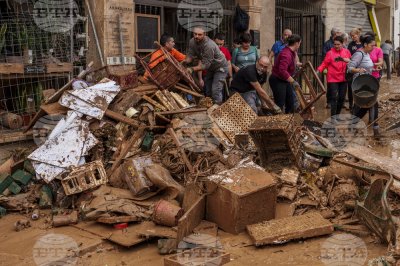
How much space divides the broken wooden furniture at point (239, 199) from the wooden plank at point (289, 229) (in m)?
0.15

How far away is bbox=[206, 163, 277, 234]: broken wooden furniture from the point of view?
551 centimetres

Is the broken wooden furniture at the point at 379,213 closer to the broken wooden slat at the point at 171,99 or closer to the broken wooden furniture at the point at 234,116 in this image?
the broken wooden furniture at the point at 234,116

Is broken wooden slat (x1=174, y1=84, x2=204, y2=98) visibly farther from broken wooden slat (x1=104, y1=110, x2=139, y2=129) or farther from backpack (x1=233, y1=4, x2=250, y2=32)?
backpack (x1=233, y1=4, x2=250, y2=32)

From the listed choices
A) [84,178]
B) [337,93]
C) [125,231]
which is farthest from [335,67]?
[125,231]

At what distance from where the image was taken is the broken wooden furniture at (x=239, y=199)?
5512 mm

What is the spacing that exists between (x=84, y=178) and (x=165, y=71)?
Answer: 270cm

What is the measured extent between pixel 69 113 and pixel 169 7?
14.9ft

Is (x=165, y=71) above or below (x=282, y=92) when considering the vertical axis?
above

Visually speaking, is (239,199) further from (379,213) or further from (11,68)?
(11,68)

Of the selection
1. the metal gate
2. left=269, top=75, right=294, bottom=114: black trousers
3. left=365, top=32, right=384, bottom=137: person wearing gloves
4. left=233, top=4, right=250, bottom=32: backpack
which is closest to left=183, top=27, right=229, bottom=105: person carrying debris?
left=269, top=75, right=294, bottom=114: black trousers

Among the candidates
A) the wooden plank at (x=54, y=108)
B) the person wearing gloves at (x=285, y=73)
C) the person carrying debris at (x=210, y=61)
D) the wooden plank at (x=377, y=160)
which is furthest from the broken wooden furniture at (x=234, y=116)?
the wooden plank at (x=54, y=108)

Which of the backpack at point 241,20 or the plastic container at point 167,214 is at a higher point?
the backpack at point 241,20

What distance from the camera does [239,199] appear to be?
5.45m

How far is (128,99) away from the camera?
25.8 feet
